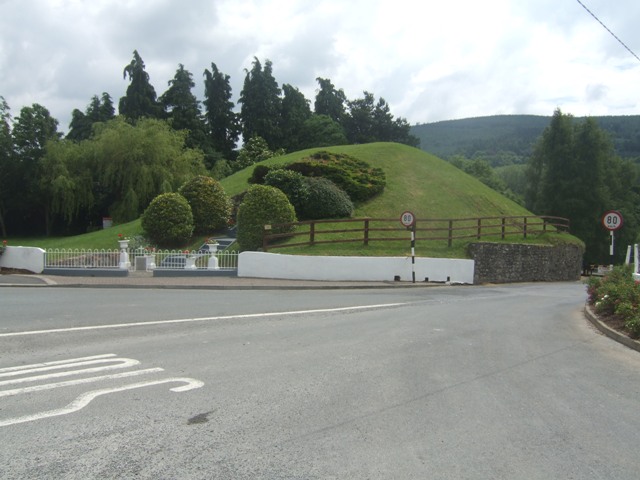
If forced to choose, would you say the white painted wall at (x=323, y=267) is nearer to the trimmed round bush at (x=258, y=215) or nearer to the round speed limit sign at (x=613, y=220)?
the trimmed round bush at (x=258, y=215)

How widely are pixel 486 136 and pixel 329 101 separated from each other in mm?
95673

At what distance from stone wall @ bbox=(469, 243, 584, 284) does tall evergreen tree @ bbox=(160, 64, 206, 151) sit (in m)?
43.7

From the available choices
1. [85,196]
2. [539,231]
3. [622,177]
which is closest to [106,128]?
[85,196]

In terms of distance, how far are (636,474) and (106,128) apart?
140 ft

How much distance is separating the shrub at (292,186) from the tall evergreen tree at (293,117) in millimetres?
39899

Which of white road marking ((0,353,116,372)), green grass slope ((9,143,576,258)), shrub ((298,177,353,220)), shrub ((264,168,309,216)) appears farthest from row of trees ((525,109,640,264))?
white road marking ((0,353,116,372))

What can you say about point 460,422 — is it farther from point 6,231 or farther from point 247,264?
point 6,231

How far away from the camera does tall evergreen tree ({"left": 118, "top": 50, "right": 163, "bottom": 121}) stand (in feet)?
208

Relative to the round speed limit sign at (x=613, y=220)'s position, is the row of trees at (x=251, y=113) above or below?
above

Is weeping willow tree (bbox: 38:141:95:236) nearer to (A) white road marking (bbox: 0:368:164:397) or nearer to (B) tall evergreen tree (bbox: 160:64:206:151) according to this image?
(B) tall evergreen tree (bbox: 160:64:206:151)

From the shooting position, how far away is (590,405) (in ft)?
19.1

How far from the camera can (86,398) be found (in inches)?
217

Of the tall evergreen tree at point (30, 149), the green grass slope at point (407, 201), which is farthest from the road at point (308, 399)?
the tall evergreen tree at point (30, 149)

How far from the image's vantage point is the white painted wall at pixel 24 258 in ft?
68.5
